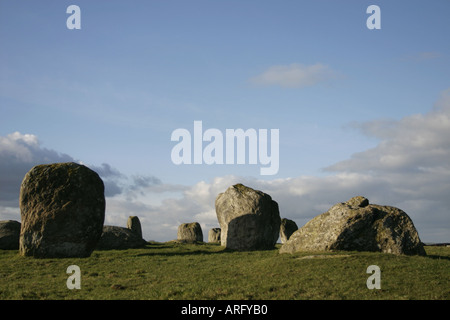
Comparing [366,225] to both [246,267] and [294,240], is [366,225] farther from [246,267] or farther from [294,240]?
[246,267]

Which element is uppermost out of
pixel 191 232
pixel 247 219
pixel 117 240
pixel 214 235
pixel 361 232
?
pixel 247 219

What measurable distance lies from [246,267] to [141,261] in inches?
334

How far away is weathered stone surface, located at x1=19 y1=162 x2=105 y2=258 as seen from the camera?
30.1 meters

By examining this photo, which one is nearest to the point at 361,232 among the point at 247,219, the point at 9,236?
the point at 247,219

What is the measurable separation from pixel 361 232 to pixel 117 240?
2182 cm

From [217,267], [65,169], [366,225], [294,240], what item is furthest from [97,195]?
[366,225]

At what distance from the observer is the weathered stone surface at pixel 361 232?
1059 inches

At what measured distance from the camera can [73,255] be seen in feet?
99.9

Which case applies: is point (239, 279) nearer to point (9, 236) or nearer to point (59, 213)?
point (59, 213)

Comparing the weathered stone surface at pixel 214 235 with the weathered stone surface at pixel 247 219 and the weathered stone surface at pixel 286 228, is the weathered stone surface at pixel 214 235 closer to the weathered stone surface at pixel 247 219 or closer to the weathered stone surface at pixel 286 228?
the weathered stone surface at pixel 286 228

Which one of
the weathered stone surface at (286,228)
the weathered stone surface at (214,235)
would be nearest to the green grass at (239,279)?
the weathered stone surface at (286,228)

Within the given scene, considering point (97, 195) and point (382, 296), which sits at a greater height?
point (97, 195)

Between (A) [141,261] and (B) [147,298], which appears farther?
(A) [141,261]

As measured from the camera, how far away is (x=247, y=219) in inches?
1490
